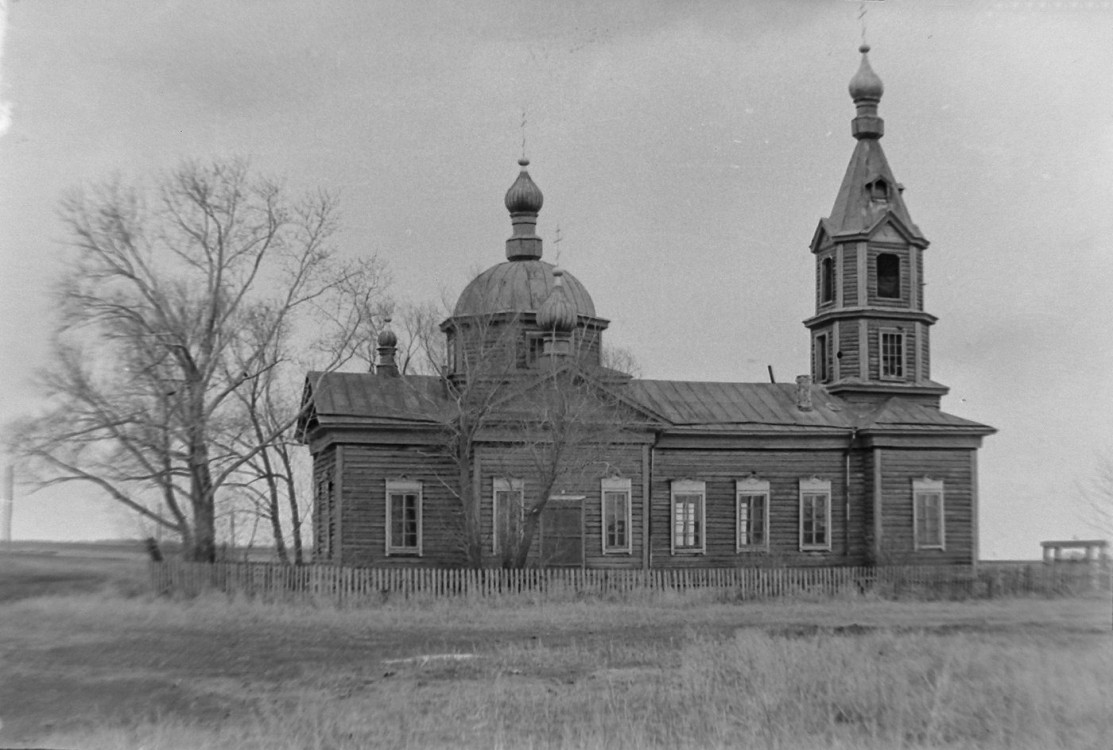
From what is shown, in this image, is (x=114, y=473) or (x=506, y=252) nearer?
(x=114, y=473)

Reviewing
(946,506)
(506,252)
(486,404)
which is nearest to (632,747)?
(486,404)

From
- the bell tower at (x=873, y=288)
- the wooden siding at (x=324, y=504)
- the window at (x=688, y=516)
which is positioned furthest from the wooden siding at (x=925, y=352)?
the wooden siding at (x=324, y=504)

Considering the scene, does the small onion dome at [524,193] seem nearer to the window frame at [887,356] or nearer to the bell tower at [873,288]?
the bell tower at [873,288]

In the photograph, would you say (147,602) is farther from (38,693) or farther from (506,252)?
(506,252)

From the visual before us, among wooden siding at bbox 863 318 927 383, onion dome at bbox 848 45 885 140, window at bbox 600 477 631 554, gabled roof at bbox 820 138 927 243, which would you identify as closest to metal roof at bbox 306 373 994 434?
wooden siding at bbox 863 318 927 383

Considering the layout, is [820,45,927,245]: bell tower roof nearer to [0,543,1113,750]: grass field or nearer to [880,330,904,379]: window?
[880,330,904,379]: window

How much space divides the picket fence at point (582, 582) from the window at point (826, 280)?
8889mm

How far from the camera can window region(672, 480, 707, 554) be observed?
34500mm

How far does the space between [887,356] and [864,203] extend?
4.16m

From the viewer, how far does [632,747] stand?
1405cm

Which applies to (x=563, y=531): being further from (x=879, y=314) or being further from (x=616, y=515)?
(x=879, y=314)

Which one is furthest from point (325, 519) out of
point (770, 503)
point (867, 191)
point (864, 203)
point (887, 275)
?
point (867, 191)

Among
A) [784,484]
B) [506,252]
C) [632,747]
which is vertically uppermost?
[506,252]

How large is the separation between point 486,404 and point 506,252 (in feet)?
29.1
